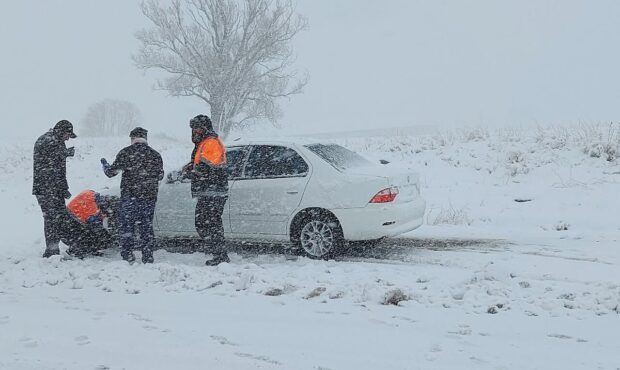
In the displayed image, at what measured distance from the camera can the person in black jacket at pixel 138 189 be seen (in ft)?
21.3

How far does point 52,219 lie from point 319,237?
3.53 metres

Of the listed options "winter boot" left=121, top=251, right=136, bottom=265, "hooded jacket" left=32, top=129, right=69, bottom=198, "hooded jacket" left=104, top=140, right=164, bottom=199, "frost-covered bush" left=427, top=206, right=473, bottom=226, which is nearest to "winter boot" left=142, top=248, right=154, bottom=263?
"winter boot" left=121, top=251, right=136, bottom=265

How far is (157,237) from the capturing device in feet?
24.9

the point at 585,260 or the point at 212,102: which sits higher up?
the point at 212,102

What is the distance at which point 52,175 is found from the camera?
689cm

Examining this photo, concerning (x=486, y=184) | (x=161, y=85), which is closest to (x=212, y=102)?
(x=161, y=85)

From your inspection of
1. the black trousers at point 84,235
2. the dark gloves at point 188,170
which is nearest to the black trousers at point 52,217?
the black trousers at point 84,235

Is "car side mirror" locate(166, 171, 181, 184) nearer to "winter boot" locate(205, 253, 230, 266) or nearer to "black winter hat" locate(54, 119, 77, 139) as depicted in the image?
"black winter hat" locate(54, 119, 77, 139)

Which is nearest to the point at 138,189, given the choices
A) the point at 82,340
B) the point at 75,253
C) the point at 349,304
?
the point at 75,253

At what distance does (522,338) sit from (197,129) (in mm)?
4241

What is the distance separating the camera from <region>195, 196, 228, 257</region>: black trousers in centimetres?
630

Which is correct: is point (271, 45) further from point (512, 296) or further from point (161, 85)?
point (512, 296)

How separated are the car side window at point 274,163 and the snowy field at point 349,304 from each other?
112 cm

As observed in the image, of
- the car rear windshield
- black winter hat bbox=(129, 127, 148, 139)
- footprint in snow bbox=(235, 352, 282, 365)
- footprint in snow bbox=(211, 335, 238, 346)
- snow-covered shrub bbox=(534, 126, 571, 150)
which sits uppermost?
snow-covered shrub bbox=(534, 126, 571, 150)
